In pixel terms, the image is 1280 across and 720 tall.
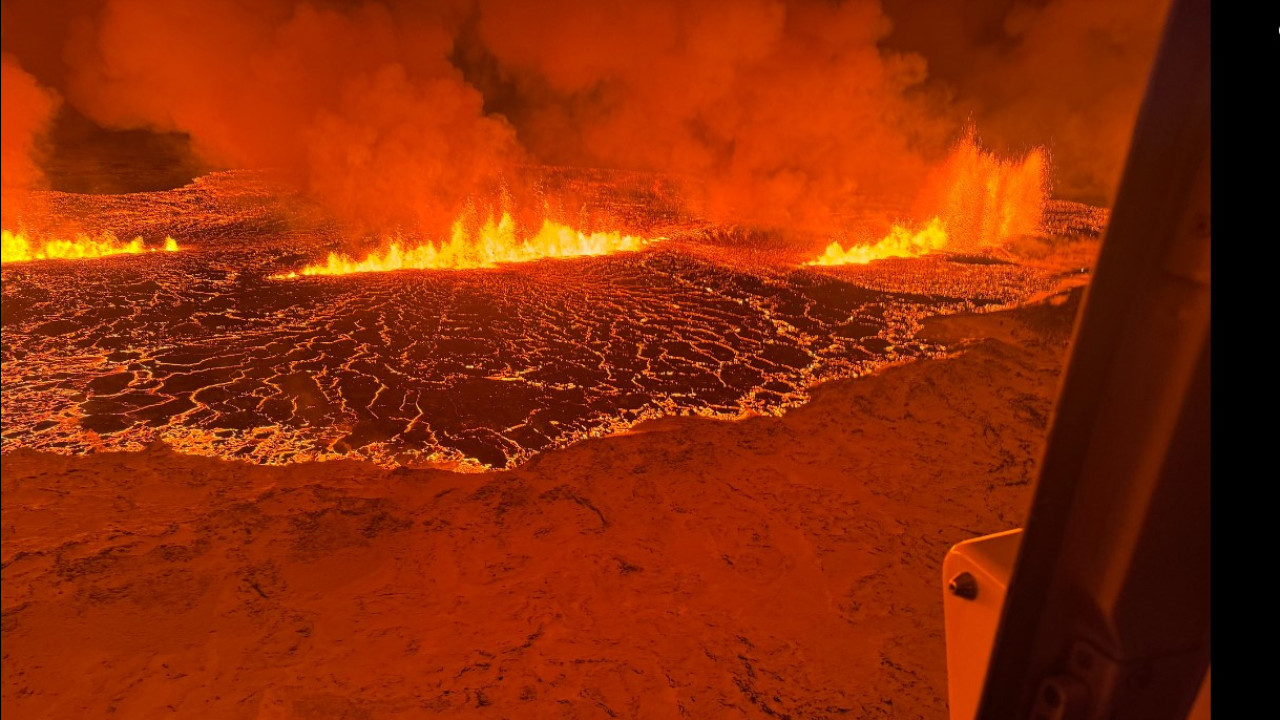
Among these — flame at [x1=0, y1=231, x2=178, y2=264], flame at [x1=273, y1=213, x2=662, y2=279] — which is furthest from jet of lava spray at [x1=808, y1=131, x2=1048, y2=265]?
flame at [x1=0, y1=231, x2=178, y2=264]

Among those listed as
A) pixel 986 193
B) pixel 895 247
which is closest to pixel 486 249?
pixel 895 247

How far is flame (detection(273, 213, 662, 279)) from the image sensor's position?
11195 mm

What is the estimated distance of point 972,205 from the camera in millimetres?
16922

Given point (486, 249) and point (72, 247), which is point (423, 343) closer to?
point (486, 249)

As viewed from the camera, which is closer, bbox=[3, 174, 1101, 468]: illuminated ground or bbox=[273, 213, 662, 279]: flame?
bbox=[3, 174, 1101, 468]: illuminated ground

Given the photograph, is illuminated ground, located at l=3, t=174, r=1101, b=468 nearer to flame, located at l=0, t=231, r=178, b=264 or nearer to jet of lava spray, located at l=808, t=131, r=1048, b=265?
flame, located at l=0, t=231, r=178, b=264

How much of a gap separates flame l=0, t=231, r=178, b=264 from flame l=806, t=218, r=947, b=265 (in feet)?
39.7

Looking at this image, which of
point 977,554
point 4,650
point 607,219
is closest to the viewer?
point 977,554

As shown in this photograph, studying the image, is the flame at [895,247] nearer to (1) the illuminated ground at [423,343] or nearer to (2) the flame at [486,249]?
(1) the illuminated ground at [423,343]

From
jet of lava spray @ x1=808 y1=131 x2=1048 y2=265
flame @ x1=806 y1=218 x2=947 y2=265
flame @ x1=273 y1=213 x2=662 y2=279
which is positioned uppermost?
jet of lava spray @ x1=808 y1=131 x2=1048 y2=265
